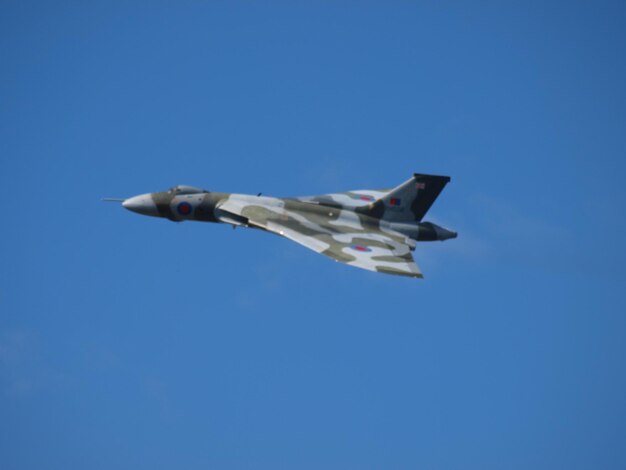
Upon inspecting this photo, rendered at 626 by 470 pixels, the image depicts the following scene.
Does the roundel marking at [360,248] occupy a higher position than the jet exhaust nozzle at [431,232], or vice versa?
the jet exhaust nozzle at [431,232]

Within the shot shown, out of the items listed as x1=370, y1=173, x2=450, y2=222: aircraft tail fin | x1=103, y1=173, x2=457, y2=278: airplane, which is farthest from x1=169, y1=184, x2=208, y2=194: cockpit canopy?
x1=370, y1=173, x2=450, y2=222: aircraft tail fin

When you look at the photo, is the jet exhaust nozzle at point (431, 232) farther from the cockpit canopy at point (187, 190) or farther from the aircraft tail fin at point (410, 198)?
the cockpit canopy at point (187, 190)

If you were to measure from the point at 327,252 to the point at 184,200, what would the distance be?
1214 centimetres

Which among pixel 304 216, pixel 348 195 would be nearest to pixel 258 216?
pixel 304 216

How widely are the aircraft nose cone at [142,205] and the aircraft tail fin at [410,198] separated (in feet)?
49.2

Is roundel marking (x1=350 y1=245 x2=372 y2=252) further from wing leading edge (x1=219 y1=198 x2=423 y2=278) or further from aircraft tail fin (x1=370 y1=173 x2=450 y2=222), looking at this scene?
aircraft tail fin (x1=370 y1=173 x2=450 y2=222)

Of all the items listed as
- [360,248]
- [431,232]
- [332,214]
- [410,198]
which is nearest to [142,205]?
[332,214]

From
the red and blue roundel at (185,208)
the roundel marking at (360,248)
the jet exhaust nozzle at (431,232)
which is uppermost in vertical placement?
the red and blue roundel at (185,208)

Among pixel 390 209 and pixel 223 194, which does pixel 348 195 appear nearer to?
pixel 390 209

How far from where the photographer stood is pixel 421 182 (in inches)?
2496

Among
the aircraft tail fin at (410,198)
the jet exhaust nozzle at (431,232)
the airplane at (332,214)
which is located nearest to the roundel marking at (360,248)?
the airplane at (332,214)

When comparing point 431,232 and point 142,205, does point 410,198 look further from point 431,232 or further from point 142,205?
point 142,205

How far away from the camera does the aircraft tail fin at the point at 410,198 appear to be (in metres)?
63.4

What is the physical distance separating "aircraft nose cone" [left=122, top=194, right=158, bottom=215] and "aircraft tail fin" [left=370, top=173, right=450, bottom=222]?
1499cm
